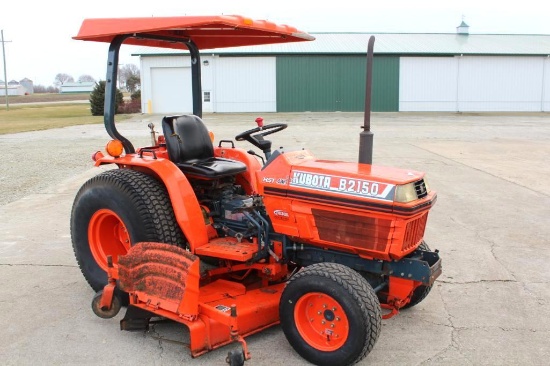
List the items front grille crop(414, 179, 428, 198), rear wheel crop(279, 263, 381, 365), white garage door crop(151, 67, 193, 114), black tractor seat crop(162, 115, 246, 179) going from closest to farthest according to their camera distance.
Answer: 1. rear wheel crop(279, 263, 381, 365)
2. front grille crop(414, 179, 428, 198)
3. black tractor seat crop(162, 115, 246, 179)
4. white garage door crop(151, 67, 193, 114)

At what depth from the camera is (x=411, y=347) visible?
3354 mm

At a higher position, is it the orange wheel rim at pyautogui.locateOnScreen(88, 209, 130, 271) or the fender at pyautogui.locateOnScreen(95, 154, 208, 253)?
the fender at pyautogui.locateOnScreen(95, 154, 208, 253)

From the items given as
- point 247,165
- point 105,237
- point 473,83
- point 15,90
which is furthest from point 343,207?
point 15,90

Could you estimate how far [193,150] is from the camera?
4148 mm

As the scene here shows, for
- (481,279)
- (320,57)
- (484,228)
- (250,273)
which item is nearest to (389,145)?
(484,228)

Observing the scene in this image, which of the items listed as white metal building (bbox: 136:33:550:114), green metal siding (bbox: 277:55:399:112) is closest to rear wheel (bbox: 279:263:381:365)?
white metal building (bbox: 136:33:550:114)

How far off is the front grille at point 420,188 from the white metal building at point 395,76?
85.4 ft

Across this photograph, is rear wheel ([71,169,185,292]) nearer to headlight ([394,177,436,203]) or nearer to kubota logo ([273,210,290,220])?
kubota logo ([273,210,290,220])

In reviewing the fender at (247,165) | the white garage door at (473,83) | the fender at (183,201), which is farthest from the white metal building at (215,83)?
the fender at (183,201)

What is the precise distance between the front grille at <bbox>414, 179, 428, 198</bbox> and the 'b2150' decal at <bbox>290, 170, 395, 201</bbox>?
0.67 ft

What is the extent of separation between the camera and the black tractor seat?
3.89 meters

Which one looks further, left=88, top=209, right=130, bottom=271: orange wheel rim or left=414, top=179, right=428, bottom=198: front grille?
left=88, top=209, right=130, bottom=271: orange wheel rim

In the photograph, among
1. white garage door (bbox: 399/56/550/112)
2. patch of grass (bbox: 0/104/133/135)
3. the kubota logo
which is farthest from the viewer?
white garage door (bbox: 399/56/550/112)

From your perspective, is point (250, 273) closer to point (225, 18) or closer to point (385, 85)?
point (225, 18)
